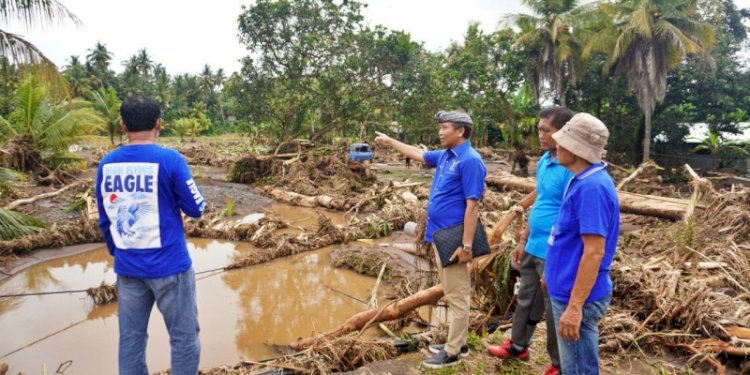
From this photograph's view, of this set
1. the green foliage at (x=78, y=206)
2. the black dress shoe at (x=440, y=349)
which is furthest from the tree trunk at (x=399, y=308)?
the green foliage at (x=78, y=206)

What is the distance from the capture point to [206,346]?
521 centimetres

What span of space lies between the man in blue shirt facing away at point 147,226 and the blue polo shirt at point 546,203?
2.18m

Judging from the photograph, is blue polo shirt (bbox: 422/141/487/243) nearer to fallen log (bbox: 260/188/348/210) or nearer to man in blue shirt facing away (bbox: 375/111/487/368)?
man in blue shirt facing away (bbox: 375/111/487/368)

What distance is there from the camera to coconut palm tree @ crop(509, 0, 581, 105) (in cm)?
2105

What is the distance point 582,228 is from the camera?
2.09 m

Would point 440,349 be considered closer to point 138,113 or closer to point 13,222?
point 138,113

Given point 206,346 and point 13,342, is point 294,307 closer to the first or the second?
point 206,346

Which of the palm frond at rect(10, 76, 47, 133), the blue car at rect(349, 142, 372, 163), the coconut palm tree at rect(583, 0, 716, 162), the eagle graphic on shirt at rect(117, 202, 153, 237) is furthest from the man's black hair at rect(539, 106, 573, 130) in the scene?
the coconut palm tree at rect(583, 0, 716, 162)

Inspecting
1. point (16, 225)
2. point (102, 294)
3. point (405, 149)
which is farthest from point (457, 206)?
point (16, 225)

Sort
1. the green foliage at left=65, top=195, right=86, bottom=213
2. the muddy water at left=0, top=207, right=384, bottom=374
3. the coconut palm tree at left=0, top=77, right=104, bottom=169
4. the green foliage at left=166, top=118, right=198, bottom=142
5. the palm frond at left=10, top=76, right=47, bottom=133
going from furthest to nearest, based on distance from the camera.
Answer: the green foliage at left=166, top=118, right=198, bottom=142
the coconut palm tree at left=0, top=77, right=104, bottom=169
the palm frond at left=10, top=76, right=47, bottom=133
the green foliage at left=65, top=195, right=86, bottom=213
the muddy water at left=0, top=207, right=384, bottom=374

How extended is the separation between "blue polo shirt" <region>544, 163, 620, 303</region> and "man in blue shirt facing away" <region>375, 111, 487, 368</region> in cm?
89

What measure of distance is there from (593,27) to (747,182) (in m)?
10.2

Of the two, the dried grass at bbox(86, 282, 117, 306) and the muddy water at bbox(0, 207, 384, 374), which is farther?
the dried grass at bbox(86, 282, 117, 306)

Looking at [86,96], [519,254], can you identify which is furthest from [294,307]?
[86,96]
